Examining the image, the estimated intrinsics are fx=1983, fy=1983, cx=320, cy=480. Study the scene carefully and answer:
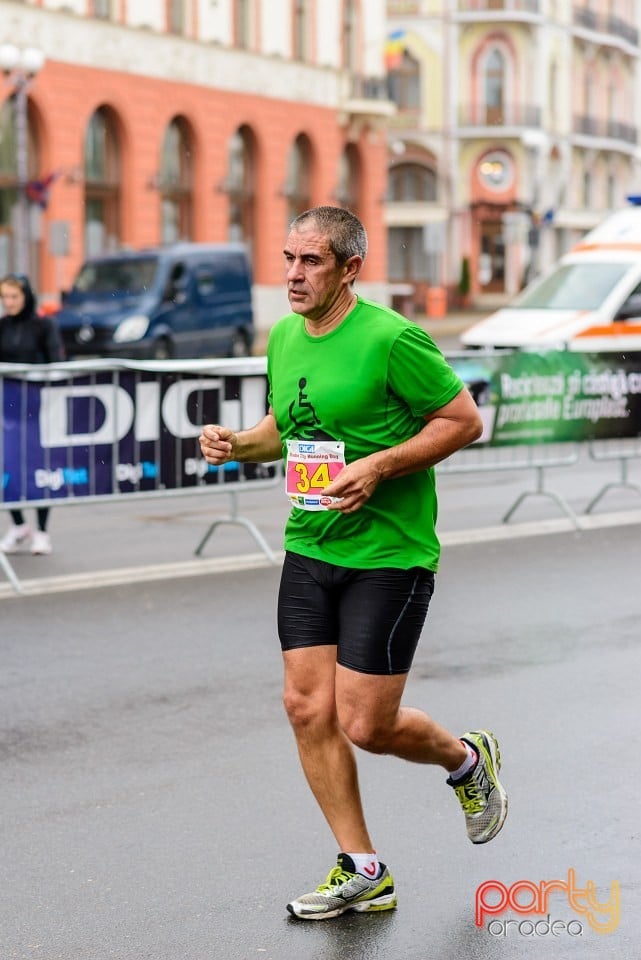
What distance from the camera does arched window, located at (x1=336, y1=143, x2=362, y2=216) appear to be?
182 feet

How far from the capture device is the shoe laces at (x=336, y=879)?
5.38 metres

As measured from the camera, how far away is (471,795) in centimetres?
575

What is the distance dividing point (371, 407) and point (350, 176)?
170ft

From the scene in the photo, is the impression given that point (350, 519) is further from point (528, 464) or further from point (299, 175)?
point (299, 175)

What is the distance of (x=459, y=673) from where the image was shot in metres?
8.67

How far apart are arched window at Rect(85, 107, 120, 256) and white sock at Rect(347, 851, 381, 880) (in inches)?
1540

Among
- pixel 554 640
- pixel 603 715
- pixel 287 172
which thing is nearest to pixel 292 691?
pixel 603 715

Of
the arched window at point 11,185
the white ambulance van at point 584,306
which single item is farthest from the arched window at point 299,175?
the white ambulance van at point 584,306

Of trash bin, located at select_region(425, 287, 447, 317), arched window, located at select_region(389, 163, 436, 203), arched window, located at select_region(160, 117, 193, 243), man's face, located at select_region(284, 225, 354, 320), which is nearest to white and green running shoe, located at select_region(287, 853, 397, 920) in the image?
man's face, located at select_region(284, 225, 354, 320)

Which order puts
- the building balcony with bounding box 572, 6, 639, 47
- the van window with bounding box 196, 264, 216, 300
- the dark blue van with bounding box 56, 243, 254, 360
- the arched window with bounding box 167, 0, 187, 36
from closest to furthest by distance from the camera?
the dark blue van with bounding box 56, 243, 254, 360, the van window with bounding box 196, 264, 216, 300, the arched window with bounding box 167, 0, 187, 36, the building balcony with bounding box 572, 6, 639, 47

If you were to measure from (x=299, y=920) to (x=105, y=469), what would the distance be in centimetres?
657

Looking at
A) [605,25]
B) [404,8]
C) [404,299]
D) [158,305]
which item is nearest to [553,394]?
[158,305]

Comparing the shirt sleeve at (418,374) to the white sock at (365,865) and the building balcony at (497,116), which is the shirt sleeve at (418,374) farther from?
the building balcony at (497,116)

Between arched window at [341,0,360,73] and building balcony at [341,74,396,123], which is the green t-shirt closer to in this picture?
building balcony at [341,74,396,123]
